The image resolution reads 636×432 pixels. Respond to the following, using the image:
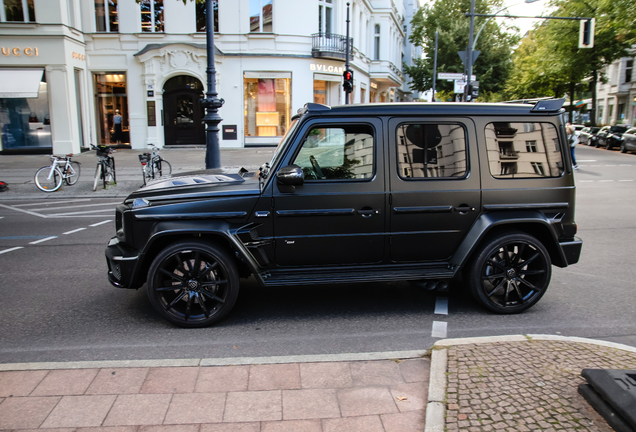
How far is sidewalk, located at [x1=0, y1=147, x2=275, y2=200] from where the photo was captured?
1313 cm

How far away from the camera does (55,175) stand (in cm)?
1356

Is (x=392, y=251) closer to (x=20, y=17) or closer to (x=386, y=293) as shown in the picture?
(x=386, y=293)

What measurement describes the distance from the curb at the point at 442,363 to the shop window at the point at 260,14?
938 inches

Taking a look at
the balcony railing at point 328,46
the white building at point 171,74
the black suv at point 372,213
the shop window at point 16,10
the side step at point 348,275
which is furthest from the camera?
the balcony railing at point 328,46

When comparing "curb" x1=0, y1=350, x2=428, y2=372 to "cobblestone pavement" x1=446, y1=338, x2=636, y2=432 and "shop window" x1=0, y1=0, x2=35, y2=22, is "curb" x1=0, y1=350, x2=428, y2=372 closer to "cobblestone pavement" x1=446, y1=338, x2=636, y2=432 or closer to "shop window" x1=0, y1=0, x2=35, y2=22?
"cobblestone pavement" x1=446, y1=338, x2=636, y2=432

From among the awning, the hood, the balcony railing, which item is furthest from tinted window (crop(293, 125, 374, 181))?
the balcony railing

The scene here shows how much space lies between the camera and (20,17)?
68.9 feet

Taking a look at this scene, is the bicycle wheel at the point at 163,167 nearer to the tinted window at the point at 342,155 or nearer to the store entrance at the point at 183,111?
the store entrance at the point at 183,111

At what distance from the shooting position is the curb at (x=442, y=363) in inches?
112

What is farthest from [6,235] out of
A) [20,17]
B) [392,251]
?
[20,17]

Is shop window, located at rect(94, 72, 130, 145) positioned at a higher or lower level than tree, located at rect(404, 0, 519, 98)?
lower

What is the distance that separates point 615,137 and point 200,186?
32267 mm

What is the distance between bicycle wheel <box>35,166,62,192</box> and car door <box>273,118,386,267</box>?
11253 mm

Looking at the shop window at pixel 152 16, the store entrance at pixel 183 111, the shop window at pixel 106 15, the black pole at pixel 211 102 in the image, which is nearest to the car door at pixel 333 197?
the black pole at pixel 211 102
